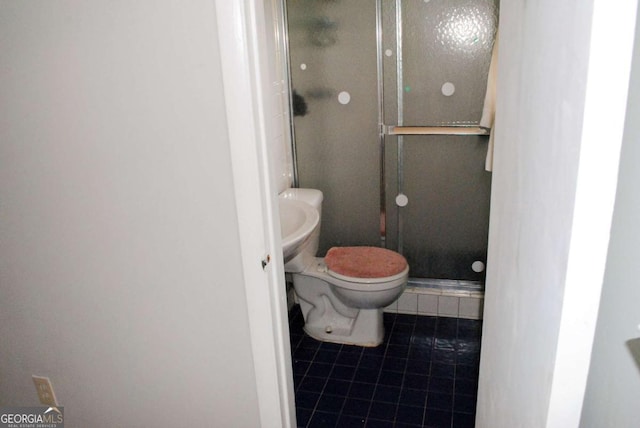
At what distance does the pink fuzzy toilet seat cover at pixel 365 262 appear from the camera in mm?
2445

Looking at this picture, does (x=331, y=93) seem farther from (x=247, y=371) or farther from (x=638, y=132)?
(x=638, y=132)

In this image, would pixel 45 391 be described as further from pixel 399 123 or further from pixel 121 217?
pixel 399 123

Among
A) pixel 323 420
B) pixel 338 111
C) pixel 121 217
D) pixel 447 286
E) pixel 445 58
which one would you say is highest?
pixel 445 58

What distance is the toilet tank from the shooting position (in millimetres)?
2473

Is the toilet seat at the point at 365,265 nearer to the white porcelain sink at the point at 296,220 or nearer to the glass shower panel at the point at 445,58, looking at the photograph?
the white porcelain sink at the point at 296,220

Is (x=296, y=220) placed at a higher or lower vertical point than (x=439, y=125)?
lower

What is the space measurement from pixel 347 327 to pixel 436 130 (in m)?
→ 1.03

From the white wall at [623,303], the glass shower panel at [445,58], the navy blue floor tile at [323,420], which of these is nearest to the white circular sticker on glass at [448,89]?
the glass shower panel at [445,58]

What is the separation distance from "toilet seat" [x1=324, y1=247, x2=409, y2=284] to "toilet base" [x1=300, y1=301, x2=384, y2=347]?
217 mm

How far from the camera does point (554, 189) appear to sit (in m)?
0.77

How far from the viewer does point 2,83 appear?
140cm

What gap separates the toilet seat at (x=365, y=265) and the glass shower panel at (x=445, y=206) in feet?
0.88

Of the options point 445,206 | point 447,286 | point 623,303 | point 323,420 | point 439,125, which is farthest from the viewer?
point 447,286

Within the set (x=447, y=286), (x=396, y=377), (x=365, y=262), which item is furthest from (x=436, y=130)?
(x=396, y=377)
